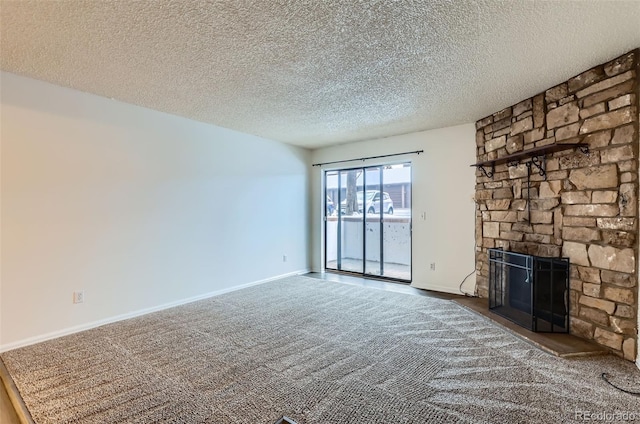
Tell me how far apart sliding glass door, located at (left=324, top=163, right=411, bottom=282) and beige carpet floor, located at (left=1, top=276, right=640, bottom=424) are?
6.74 feet

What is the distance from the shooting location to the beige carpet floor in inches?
72.9

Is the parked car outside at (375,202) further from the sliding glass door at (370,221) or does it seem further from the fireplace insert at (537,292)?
the fireplace insert at (537,292)

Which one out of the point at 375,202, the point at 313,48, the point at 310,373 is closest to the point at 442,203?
the point at 375,202

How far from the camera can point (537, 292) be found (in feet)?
9.98

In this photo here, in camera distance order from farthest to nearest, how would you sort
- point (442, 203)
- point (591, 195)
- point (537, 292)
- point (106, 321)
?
point (442, 203)
point (106, 321)
point (537, 292)
point (591, 195)

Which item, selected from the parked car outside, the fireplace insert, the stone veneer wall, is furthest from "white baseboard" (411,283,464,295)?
the parked car outside

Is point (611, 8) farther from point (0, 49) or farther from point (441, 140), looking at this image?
point (0, 49)

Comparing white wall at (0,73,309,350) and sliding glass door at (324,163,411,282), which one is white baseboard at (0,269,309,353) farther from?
sliding glass door at (324,163,411,282)

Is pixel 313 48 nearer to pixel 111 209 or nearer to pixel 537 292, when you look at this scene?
pixel 111 209

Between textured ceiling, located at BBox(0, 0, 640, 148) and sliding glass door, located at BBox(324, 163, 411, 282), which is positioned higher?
textured ceiling, located at BBox(0, 0, 640, 148)

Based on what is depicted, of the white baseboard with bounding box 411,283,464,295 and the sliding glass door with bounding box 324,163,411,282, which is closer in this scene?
the white baseboard with bounding box 411,283,464,295

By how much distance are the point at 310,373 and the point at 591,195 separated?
9.47 feet

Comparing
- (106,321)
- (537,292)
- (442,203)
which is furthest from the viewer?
(442,203)

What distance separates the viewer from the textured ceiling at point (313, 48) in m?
1.88
